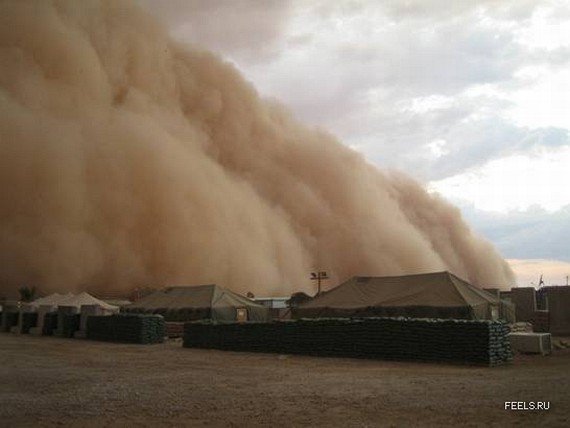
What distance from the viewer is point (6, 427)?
5480 mm

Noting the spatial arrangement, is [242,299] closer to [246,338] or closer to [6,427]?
[246,338]

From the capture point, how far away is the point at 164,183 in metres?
33.8

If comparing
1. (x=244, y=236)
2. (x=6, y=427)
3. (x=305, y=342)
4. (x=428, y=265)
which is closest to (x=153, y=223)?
(x=244, y=236)

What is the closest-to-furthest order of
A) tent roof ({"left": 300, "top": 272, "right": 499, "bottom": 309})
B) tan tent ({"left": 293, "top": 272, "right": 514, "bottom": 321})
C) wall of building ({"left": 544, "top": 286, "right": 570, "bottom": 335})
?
tan tent ({"left": 293, "top": 272, "right": 514, "bottom": 321})
tent roof ({"left": 300, "top": 272, "right": 499, "bottom": 309})
wall of building ({"left": 544, "top": 286, "right": 570, "bottom": 335})

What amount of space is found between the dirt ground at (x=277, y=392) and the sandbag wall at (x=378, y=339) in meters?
0.41

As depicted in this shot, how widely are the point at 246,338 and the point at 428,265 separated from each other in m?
31.1

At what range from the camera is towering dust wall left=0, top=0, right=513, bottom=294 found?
30.5 m

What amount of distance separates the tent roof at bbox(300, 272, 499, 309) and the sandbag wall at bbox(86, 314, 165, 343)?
161 inches

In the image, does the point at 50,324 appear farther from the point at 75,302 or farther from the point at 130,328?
the point at 130,328

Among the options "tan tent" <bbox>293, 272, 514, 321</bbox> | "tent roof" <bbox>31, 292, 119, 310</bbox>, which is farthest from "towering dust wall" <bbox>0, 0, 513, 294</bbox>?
"tan tent" <bbox>293, 272, 514, 321</bbox>

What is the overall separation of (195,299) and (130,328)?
3.94m

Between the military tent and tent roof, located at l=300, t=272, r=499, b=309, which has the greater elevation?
tent roof, located at l=300, t=272, r=499, b=309

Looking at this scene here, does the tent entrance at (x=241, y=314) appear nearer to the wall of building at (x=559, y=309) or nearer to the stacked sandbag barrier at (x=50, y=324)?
the stacked sandbag barrier at (x=50, y=324)

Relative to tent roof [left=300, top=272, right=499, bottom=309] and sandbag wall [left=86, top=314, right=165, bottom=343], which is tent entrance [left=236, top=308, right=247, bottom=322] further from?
tent roof [left=300, top=272, right=499, bottom=309]
